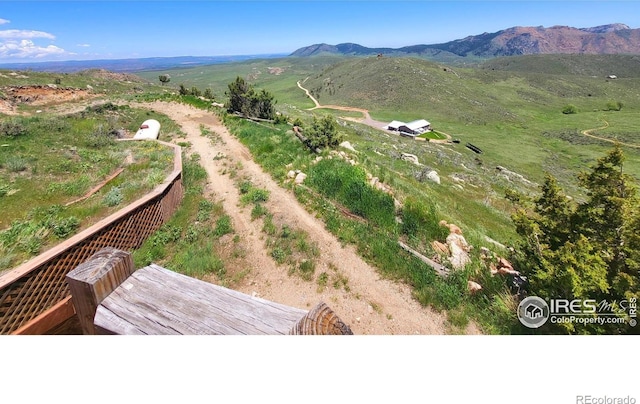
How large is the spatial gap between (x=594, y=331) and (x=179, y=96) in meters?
39.0

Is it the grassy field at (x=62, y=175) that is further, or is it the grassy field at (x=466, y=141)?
the grassy field at (x=466, y=141)

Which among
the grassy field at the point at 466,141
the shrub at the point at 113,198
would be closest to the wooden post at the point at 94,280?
the grassy field at the point at 466,141

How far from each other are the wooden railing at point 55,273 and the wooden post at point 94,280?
986mm

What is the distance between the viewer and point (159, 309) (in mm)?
2324

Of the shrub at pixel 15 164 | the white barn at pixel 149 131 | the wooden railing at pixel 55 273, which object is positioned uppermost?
the white barn at pixel 149 131

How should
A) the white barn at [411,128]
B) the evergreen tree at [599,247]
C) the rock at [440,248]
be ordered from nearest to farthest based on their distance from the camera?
the evergreen tree at [599,247], the rock at [440,248], the white barn at [411,128]

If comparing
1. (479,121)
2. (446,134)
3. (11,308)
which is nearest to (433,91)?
(479,121)

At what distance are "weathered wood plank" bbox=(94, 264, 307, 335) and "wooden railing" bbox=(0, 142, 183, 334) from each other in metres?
1.21

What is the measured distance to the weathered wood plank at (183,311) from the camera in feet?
7.30

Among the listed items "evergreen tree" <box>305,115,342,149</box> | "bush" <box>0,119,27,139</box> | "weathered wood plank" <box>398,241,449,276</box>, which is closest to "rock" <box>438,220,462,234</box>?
"weathered wood plank" <box>398,241,449,276</box>

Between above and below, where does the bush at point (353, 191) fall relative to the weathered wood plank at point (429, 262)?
above

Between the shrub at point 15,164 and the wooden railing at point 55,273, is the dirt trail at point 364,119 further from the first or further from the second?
the shrub at point 15,164

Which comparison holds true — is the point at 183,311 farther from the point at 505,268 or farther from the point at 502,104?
the point at 502,104

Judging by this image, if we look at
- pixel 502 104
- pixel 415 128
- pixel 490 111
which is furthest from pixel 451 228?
pixel 502 104
